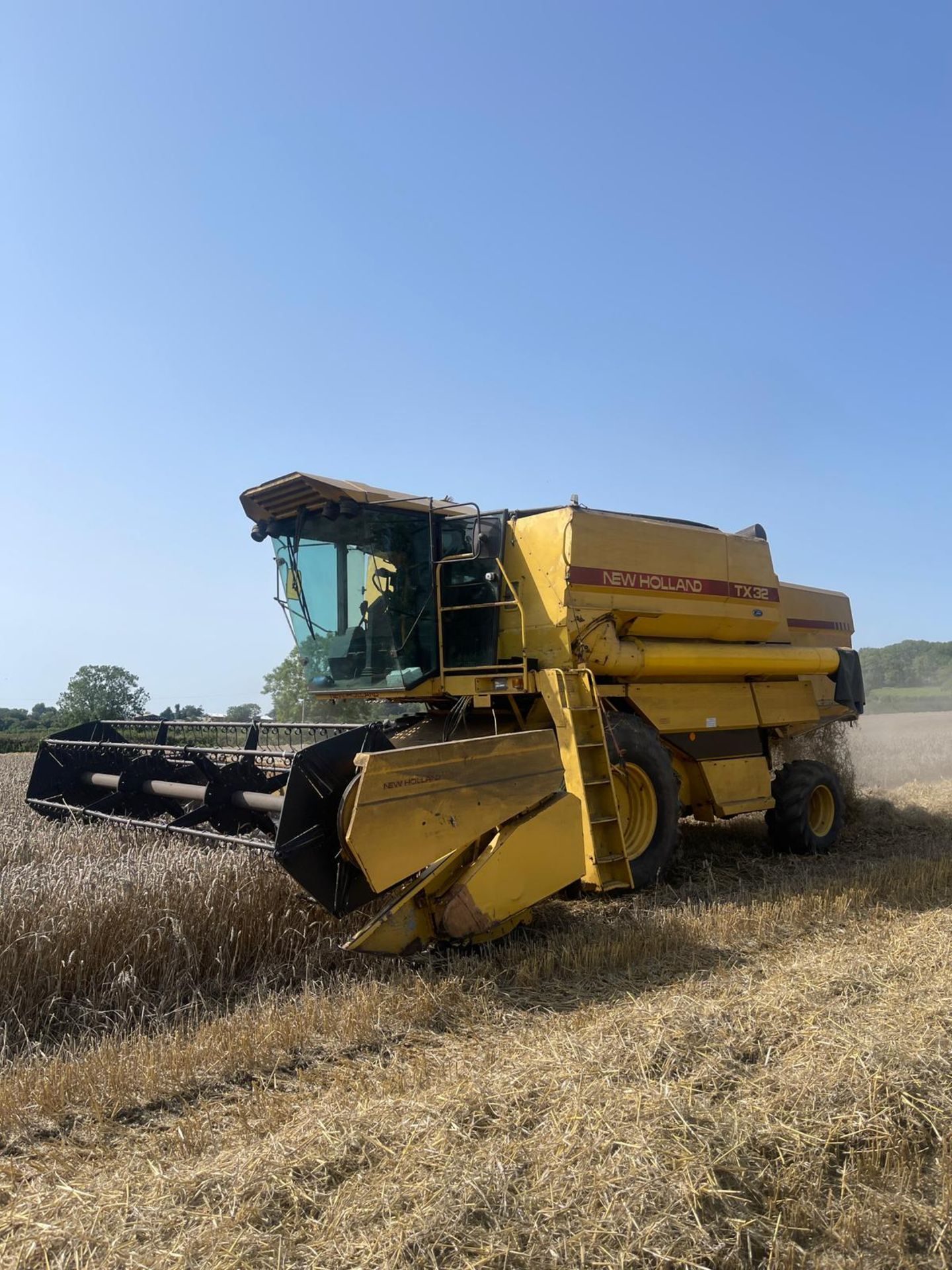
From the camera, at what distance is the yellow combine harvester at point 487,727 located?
4250mm

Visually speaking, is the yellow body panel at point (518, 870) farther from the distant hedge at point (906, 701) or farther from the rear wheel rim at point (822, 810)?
the distant hedge at point (906, 701)

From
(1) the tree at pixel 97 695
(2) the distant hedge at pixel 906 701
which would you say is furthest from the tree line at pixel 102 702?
(2) the distant hedge at pixel 906 701

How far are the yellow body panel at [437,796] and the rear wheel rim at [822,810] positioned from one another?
4197mm

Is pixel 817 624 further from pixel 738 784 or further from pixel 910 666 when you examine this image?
pixel 910 666

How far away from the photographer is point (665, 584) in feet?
22.1

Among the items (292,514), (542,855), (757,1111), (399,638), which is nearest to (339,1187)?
(757,1111)

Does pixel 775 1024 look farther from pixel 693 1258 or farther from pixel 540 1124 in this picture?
pixel 693 1258

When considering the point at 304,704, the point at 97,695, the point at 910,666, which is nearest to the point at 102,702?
the point at 97,695

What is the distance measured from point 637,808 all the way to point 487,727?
1178mm

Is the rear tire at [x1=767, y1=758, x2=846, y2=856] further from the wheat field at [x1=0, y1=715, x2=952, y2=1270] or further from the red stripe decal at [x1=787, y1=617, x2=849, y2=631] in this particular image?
the wheat field at [x1=0, y1=715, x2=952, y2=1270]

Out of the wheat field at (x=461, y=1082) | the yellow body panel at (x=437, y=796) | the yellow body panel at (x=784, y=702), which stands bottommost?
the wheat field at (x=461, y=1082)

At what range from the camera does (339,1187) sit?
2.29 meters

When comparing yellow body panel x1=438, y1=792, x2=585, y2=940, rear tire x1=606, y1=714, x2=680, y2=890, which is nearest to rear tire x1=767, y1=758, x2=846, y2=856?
rear tire x1=606, y1=714, x2=680, y2=890

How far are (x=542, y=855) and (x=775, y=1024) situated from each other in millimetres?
1499
